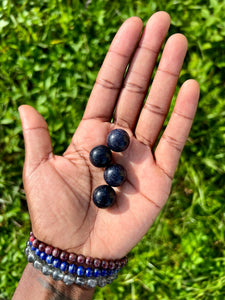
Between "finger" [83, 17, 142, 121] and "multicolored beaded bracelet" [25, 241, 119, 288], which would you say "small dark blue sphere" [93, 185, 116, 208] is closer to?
"multicolored beaded bracelet" [25, 241, 119, 288]

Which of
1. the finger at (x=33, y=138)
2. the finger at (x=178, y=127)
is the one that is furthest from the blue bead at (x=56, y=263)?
the finger at (x=178, y=127)

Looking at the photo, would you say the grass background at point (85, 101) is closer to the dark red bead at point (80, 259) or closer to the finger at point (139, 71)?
the finger at point (139, 71)

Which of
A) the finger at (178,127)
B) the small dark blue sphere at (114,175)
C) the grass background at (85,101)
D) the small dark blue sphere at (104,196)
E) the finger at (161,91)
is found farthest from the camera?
the grass background at (85,101)

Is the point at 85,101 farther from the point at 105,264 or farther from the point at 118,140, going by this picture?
the point at 105,264

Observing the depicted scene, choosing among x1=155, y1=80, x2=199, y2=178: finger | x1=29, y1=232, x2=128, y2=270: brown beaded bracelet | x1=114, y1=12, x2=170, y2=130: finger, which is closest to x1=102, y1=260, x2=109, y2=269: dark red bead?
x1=29, y1=232, x2=128, y2=270: brown beaded bracelet

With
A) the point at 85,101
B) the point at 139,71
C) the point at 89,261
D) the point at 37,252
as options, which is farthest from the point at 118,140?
the point at 85,101

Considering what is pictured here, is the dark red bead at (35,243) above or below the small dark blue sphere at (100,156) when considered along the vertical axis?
below
